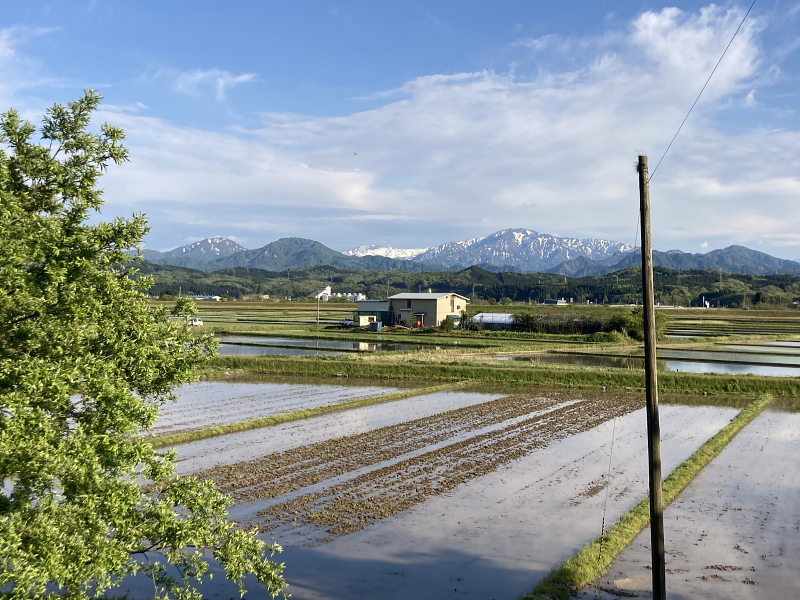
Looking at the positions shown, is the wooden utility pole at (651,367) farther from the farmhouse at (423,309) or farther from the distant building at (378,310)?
the distant building at (378,310)

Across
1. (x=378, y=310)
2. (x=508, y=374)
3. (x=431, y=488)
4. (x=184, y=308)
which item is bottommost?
(x=431, y=488)

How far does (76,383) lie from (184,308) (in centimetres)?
187

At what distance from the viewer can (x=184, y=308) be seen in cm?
848

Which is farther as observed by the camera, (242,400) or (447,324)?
(447,324)

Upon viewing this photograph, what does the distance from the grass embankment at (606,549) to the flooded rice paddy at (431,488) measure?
48 cm

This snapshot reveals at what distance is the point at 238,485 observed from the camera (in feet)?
52.7

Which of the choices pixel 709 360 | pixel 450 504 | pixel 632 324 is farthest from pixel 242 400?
pixel 632 324

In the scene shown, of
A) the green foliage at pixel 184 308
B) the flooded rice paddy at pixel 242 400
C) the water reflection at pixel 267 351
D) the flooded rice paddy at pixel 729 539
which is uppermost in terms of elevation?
the green foliage at pixel 184 308

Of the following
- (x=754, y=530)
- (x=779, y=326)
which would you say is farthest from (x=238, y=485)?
(x=779, y=326)

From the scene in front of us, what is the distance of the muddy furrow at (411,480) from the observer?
45.7 ft

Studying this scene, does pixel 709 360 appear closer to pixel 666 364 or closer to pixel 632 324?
pixel 666 364

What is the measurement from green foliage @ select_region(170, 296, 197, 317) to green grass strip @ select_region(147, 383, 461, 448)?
938 centimetres

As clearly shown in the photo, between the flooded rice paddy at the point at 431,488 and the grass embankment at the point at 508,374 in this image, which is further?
the grass embankment at the point at 508,374

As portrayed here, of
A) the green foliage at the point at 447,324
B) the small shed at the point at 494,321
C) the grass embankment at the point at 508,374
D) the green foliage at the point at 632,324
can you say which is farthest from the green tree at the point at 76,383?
the small shed at the point at 494,321
